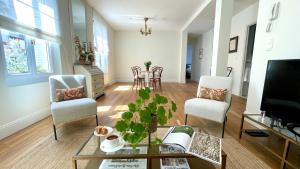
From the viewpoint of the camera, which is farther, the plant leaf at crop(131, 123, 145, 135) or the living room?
the living room

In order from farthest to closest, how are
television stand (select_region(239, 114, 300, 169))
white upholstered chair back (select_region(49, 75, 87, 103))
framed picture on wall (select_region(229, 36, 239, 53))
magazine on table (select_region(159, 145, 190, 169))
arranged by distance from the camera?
framed picture on wall (select_region(229, 36, 239, 53)) < white upholstered chair back (select_region(49, 75, 87, 103)) < television stand (select_region(239, 114, 300, 169)) < magazine on table (select_region(159, 145, 190, 169))

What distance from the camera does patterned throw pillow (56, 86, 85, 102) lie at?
234 centimetres

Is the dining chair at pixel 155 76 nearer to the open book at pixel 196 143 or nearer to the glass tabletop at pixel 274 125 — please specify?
the glass tabletop at pixel 274 125

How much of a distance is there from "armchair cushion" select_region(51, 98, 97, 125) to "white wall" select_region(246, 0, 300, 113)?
110 inches

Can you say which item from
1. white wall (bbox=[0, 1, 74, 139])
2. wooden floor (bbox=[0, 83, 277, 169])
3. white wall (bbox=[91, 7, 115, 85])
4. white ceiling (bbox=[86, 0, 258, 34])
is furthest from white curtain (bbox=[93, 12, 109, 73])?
wooden floor (bbox=[0, 83, 277, 169])

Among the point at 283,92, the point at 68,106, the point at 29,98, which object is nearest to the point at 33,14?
the point at 29,98

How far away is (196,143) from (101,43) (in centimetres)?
556

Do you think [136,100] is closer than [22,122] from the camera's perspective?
Yes

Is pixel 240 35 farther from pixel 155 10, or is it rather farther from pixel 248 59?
pixel 155 10

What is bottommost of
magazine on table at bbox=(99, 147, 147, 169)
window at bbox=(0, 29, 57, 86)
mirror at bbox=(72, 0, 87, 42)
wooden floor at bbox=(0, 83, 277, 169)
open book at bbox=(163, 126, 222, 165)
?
wooden floor at bbox=(0, 83, 277, 169)

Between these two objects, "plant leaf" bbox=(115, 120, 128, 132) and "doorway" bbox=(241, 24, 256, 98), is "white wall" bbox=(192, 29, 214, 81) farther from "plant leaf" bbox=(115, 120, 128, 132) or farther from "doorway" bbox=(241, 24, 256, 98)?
"plant leaf" bbox=(115, 120, 128, 132)

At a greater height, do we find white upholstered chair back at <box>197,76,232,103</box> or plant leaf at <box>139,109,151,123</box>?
white upholstered chair back at <box>197,76,232,103</box>

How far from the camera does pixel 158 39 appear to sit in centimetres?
794

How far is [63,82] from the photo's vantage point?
2467mm
